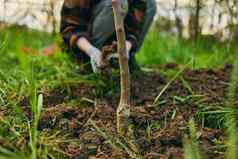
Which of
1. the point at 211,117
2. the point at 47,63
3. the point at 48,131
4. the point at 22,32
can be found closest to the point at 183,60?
the point at 47,63

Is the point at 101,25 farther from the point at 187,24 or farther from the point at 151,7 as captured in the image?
the point at 187,24

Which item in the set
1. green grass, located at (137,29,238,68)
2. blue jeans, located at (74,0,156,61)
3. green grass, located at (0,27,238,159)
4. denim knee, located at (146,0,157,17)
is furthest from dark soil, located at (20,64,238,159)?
green grass, located at (137,29,238,68)

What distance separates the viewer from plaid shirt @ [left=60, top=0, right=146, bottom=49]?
2.38 metres

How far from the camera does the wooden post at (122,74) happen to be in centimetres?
148

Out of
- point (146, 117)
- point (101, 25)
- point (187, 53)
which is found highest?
point (101, 25)

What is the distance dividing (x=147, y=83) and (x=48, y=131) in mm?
876

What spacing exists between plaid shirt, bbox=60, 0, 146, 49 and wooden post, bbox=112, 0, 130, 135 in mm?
823

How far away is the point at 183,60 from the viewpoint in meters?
3.58

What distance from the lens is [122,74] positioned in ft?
5.10

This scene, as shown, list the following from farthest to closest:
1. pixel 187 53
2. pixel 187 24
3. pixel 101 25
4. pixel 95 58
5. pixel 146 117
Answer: pixel 187 24 → pixel 187 53 → pixel 101 25 → pixel 95 58 → pixel 146 117

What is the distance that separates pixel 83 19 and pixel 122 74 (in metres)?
0.95

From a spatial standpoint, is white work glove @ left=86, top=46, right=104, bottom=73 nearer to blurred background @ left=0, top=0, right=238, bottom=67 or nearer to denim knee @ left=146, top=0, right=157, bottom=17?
denim knee @ left=146, top=0, right=157, bottom=17

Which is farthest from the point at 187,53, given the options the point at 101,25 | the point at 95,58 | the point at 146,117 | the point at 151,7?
the point at 146,117

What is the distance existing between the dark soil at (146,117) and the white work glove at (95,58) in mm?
99
